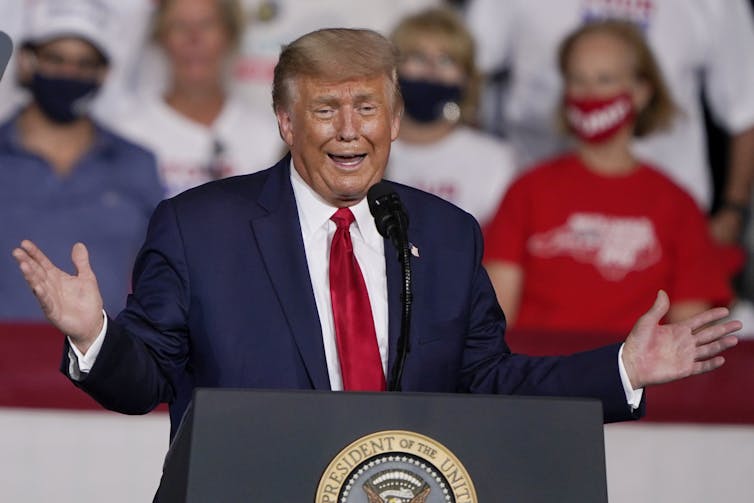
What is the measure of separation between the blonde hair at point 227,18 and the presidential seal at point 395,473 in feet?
10.1

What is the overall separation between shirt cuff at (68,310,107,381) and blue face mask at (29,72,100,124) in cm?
266

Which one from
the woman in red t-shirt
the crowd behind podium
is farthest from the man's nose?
the crowd behind podium

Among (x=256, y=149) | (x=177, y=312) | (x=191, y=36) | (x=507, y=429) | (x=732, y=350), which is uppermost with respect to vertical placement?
(x=191, y=36)

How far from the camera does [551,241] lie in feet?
14.0

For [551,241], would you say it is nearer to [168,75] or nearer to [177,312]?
[168,75]

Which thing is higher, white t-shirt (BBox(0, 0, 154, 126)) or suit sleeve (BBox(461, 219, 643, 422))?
white t-shirt (BBox(0, 0, 154, 126))

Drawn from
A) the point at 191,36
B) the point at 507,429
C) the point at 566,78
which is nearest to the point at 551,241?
the point at 566,78

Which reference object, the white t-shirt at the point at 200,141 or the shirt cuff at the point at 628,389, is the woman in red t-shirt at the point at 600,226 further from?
the shirt cuff at the point at 628,389

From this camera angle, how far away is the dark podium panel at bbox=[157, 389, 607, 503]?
5.72 feet

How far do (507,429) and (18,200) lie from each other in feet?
9.31

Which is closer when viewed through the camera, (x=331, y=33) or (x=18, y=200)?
(x=331, y=33)

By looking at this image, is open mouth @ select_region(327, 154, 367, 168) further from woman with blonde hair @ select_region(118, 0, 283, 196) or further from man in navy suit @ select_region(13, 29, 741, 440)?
woman with blonde hair @ select_region(118, 0, 283, 196)

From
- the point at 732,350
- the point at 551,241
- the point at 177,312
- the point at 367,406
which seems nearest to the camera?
the point at 367,406

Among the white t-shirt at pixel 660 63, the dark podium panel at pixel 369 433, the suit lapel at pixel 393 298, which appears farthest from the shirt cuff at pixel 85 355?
the white t-shirt at pixel 660 63
